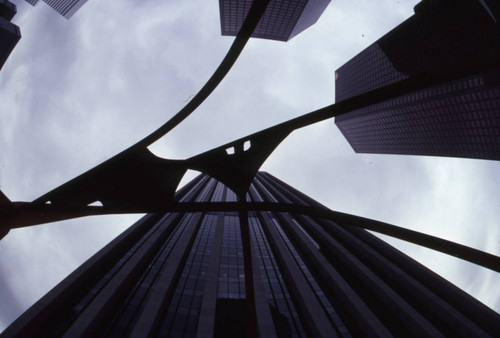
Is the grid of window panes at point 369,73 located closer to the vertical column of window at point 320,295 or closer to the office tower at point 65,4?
the vertical column of window at point 320,295

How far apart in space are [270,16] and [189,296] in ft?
366

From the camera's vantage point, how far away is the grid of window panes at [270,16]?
332 ft

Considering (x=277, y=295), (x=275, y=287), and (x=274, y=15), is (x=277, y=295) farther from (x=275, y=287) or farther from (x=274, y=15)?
(x=274, y=15)

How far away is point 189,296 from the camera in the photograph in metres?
25.9

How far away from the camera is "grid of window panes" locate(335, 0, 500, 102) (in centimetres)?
8388

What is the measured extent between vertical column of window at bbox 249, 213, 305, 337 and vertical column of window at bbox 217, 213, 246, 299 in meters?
2.55

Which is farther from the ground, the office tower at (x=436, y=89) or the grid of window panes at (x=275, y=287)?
the office tower at (x=436, y=89)

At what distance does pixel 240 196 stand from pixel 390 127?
12181cm

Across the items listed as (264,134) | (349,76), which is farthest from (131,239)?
(349,76)

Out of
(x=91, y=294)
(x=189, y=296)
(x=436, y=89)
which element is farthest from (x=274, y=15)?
(x=91, y=294)

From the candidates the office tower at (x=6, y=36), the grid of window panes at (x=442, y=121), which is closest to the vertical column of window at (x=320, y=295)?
the office tower at (x=6, y=36)

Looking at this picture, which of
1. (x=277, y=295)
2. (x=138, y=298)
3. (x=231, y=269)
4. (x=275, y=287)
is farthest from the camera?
(x=231, y=269)

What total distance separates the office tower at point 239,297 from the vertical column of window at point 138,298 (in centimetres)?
9

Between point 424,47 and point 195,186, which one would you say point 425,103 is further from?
point 195,186
